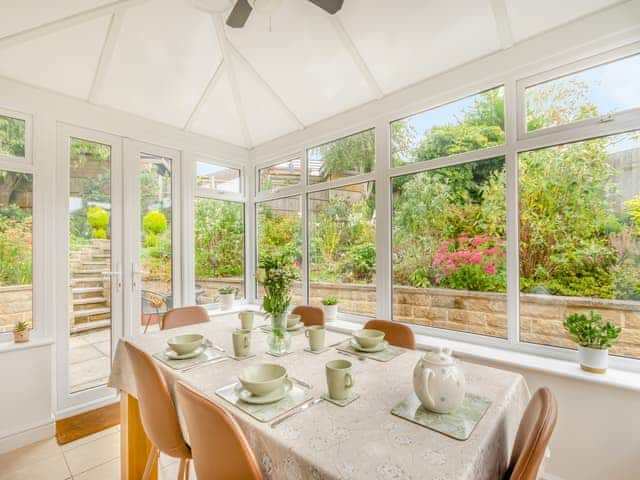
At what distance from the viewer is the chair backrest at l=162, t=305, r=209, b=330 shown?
2330 mm

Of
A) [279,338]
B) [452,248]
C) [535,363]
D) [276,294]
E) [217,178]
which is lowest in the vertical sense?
[535,363]

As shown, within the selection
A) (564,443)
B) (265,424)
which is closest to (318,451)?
(265,424)

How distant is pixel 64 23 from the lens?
2.09 meters

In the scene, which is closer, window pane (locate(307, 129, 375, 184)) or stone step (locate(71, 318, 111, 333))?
stone step (locate(71, 318, 111, 333))

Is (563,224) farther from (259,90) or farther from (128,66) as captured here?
(128,66)

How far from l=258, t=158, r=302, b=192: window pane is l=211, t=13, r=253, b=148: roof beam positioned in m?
0.41

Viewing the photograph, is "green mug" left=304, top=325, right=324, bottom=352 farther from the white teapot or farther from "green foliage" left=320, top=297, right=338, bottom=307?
"green foliage" left=320, top=297, right=338, bottom=307

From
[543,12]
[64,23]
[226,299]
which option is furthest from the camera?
[226,299]

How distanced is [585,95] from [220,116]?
302cm

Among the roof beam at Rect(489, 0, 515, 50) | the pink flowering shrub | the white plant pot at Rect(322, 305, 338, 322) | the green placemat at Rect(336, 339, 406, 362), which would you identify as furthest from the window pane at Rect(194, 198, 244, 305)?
the roof beam at Rect(489, 0, 515, 50)

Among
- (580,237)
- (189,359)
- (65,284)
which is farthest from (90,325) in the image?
(580,237)

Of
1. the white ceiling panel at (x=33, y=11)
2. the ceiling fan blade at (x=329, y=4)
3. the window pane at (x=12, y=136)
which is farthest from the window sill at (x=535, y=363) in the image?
the window pane at (x=12, y=136)

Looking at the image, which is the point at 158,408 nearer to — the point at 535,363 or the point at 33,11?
the point at 535,363

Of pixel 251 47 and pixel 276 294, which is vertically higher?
pixel 251 47
